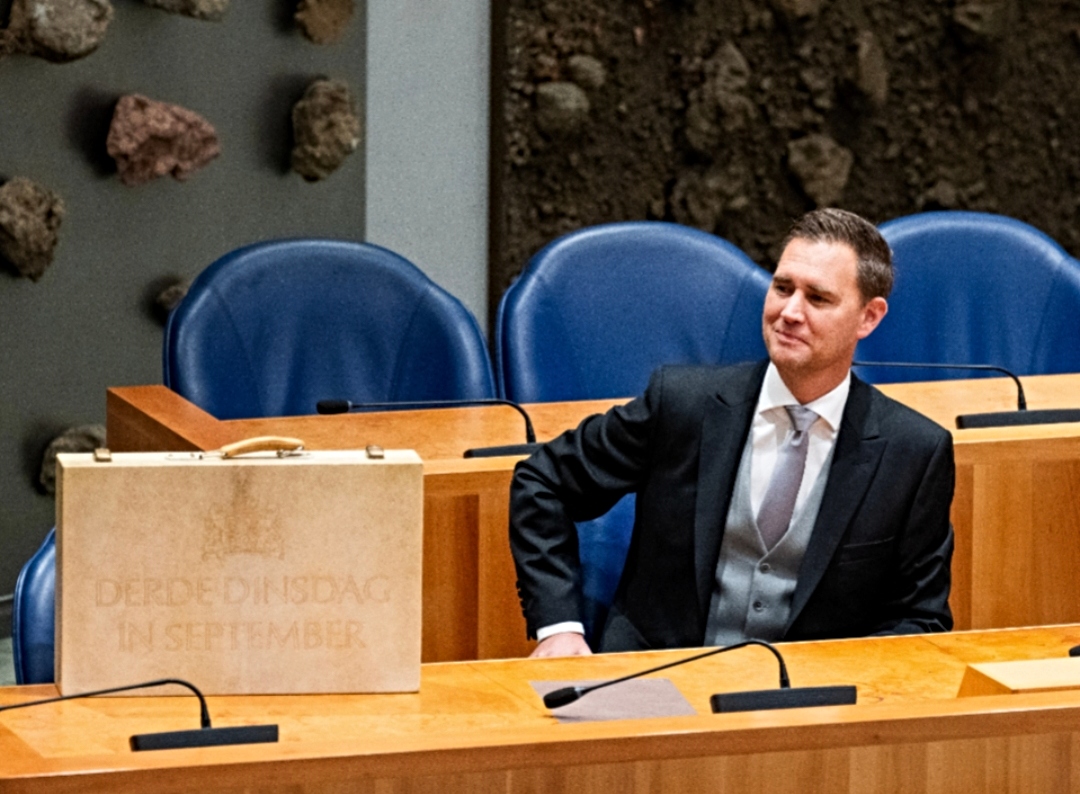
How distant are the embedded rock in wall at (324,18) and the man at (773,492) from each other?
77.7 inches

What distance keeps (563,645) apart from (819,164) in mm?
2785

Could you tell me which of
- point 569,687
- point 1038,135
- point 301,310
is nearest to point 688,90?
point 1038,135

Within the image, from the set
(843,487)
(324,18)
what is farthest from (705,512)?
(324,18)

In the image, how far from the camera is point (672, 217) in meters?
4.84

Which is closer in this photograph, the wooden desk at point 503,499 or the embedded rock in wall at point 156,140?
the wooden desk at point 503,499

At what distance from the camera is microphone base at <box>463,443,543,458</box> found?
8.50ft

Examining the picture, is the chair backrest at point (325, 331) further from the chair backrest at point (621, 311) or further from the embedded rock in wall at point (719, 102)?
the embedded rock in wall at point (719, 102)

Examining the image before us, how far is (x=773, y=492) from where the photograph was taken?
241 centimetres

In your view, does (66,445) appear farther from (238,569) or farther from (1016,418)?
(238,569)

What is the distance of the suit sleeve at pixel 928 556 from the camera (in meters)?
2.34

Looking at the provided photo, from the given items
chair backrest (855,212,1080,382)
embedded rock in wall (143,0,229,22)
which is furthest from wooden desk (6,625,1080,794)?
embedded rock in wall (143,0,229,22)

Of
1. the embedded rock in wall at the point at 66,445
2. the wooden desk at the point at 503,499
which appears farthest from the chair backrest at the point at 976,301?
the embedded rock in wall at the point at 66,445

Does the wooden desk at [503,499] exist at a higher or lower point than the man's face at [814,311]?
lower

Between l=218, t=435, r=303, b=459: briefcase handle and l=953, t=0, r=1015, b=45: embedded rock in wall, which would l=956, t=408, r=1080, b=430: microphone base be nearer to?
l=218, t=435, r=303, b=459: briefcase handle
